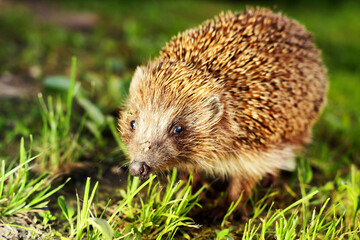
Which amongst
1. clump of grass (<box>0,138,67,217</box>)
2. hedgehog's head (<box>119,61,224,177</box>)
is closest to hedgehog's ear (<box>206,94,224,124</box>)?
hedgehog's head (<box>119,61,224,177</box>)

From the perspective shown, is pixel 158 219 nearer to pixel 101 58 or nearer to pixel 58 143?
pixel 58 143

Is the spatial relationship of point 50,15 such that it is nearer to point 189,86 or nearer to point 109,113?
point 109,113

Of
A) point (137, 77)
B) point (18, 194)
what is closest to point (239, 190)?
point (137, 77)

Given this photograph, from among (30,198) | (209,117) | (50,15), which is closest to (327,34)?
(50,15)

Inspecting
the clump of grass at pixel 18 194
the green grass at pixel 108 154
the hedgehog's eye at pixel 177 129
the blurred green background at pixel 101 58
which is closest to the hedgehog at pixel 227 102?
the hedgehog's eye at pixel 177 129

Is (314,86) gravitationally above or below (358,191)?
above

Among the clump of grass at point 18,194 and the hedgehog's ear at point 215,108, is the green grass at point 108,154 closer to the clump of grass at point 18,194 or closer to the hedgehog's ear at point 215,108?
the clump of grass at point 18,194

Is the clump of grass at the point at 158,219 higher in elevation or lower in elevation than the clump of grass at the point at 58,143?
lower
